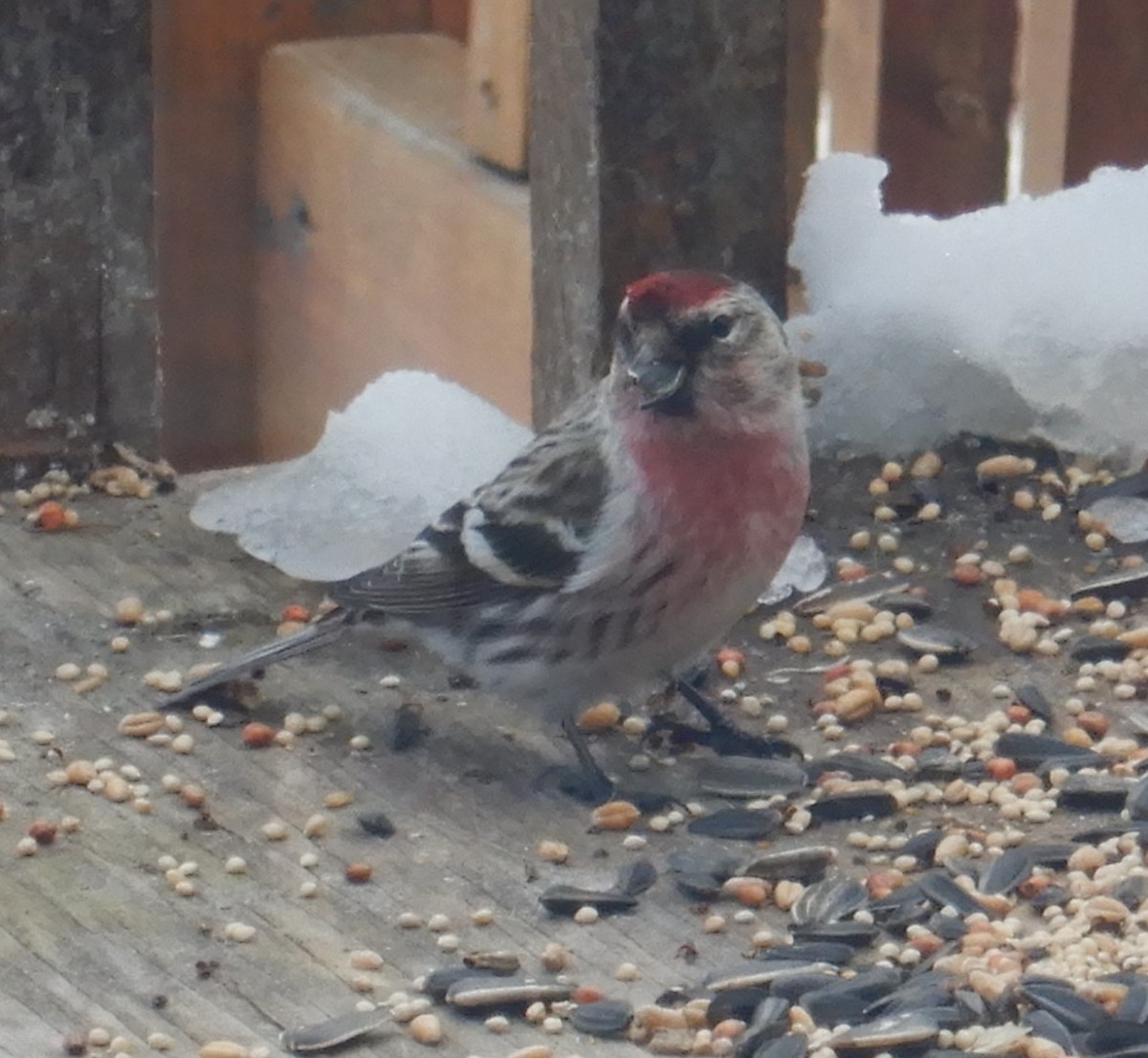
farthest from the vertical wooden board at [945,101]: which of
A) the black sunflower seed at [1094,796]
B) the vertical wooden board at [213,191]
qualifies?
the black sunflower seed at [1094,796]

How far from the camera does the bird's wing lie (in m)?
3.35

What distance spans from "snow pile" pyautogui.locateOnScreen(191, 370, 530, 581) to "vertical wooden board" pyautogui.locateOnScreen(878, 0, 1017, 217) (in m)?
1.34

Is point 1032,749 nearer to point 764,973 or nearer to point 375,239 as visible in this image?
point 764,973

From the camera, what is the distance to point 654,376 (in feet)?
10.6

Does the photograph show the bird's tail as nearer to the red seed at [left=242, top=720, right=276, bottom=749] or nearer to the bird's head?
the red seed at [left=242, top=720, right=276, bottom=749]

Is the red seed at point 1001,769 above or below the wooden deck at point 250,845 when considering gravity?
above

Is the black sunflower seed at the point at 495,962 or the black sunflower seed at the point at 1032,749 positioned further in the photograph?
the black sunflower seed at the point at 1032,749

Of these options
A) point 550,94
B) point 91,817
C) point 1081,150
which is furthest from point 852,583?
point 1081,150

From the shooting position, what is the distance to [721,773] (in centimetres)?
320

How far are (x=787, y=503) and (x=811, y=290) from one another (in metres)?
0.77

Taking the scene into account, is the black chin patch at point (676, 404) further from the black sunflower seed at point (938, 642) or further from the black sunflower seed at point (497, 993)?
the black sunflower seed at point (497, 993)

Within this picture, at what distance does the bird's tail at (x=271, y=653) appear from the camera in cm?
335

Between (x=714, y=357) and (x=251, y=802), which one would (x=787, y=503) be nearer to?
(x=714, y=357)

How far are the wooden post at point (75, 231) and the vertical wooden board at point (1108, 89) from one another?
1.77 m
